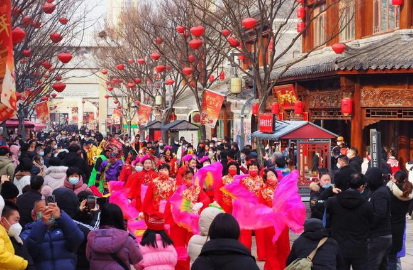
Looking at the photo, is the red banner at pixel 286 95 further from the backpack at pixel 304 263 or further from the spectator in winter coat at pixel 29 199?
the backpack at pixel 304 263

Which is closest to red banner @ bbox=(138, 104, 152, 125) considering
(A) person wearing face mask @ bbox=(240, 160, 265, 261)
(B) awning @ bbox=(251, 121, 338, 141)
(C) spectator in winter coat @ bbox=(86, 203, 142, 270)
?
(B) awning @ bbox=(251, 121, 338, 141)

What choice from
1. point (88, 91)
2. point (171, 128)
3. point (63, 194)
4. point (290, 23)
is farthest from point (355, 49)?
point (88, 91)

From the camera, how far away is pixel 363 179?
8344mm

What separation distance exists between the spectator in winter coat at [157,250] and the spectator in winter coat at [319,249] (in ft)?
5.69

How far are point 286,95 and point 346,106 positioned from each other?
18.7 feet

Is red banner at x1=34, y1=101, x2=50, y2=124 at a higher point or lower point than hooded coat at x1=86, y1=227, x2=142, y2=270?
higher

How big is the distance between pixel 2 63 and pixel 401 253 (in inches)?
235

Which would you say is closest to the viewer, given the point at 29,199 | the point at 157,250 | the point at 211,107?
the point at 157,250

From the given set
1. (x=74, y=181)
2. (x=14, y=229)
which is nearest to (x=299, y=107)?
(x=74, y=181)

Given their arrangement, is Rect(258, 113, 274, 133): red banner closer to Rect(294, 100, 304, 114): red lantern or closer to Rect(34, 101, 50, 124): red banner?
Rect(294, 100, 304, 114): red lantern

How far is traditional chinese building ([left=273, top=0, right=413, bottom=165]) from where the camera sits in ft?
67.3

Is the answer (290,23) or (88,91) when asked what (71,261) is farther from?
(88,91)

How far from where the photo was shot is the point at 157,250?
800 centimetres

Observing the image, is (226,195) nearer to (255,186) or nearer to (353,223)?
(255,186)
